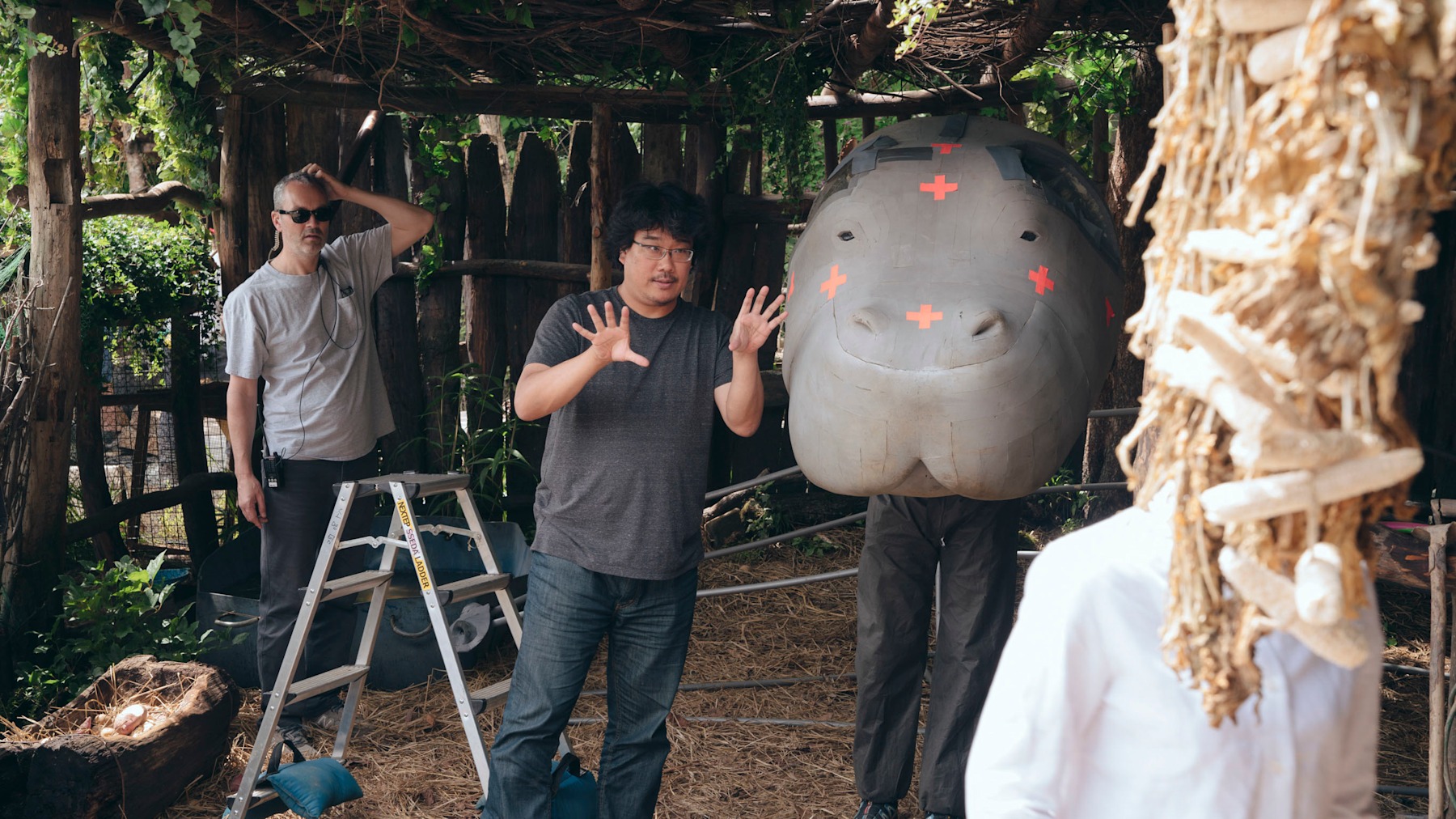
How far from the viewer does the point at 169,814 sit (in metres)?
3.30

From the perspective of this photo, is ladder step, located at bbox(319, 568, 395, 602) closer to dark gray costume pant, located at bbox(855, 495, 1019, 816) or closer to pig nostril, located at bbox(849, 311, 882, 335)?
dark gray costume pant, located at bbox(855, 495, 1019, 816)

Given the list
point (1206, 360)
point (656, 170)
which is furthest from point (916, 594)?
point (656, 170)

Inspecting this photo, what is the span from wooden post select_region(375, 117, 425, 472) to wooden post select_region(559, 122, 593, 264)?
0.74 meters

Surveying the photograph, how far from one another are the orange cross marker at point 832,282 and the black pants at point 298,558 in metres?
1.78

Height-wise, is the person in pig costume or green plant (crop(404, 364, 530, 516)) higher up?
the person in pig costume

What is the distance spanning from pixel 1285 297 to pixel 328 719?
11.8 feet

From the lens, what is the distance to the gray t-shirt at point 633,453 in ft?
8.82

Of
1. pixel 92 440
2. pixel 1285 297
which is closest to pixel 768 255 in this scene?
pixel 92 440

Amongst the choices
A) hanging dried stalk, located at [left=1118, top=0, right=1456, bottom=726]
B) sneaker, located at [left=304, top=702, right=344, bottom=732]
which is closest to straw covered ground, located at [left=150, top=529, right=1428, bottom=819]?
sneaker, located at [left=304, top=702, right=344, bottom=732]

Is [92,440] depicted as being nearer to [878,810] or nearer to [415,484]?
[415,484]

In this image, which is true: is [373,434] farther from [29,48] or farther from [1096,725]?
[1096,725]

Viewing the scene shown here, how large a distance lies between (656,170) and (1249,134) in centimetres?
441

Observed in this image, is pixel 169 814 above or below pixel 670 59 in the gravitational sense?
below

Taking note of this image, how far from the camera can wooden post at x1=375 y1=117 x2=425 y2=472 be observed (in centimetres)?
503
